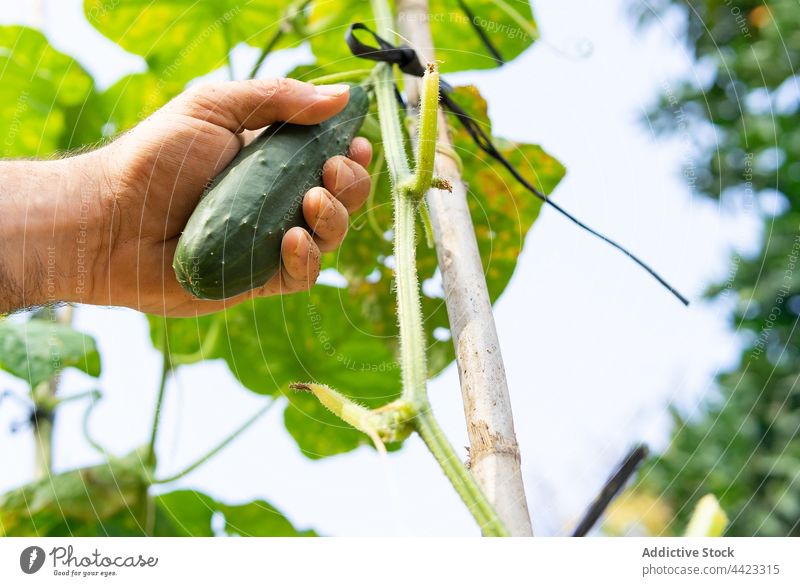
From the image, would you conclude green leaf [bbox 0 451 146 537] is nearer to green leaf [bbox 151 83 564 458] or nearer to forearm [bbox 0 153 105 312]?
green leaf [bbox 151 83 564 458]

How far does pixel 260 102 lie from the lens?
42.6 inches

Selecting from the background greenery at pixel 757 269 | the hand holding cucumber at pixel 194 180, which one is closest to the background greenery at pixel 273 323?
the hand holding cucumber at pixel 194 180

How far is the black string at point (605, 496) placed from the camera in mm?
699

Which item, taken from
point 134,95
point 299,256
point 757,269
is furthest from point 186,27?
point 757,269

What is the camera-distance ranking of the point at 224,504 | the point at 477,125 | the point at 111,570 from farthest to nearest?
1. the point at 224,504
2. the point at 477,125
3. the point at 111,570

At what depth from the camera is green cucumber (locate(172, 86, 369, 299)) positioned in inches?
37.5

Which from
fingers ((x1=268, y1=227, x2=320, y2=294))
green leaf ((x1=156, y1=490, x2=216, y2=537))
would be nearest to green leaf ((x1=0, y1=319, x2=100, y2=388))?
green leaf ((x1=156, y1=490, x2=216, y2=537))

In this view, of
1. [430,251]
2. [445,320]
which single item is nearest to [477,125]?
[430,251]

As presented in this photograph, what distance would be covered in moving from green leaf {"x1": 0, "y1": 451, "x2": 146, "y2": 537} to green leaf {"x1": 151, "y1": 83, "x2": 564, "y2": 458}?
0.27 m

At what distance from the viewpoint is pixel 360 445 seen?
1.48 metres

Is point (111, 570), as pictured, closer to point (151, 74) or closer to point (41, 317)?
point (41, 317)

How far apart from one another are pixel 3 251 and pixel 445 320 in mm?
699

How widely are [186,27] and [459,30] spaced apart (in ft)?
1.86

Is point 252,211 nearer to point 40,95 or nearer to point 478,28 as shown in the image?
point 478,28
